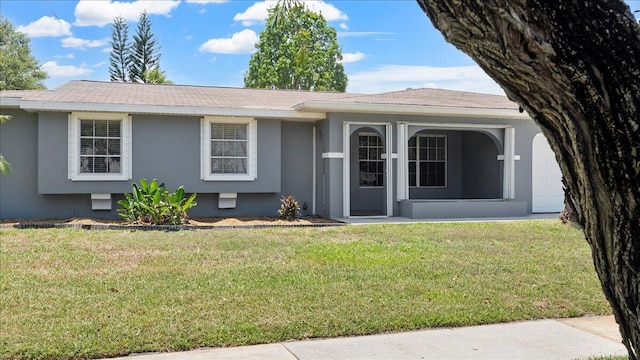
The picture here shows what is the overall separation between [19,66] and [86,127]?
1276 inches

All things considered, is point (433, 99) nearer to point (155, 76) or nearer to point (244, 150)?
point (244, 150)

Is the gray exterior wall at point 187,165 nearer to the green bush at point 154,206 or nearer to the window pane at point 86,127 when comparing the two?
the window pane at point 86,127

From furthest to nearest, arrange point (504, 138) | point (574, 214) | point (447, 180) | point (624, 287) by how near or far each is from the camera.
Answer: point (447, 180), point (504, 138), point (574, 214), point (624, 287)

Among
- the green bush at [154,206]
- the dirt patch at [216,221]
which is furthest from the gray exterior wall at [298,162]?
the green bush at [154,206]

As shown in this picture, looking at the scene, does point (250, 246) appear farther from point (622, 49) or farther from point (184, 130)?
point (622, 49)

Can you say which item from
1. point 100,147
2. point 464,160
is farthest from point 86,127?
point 464,160

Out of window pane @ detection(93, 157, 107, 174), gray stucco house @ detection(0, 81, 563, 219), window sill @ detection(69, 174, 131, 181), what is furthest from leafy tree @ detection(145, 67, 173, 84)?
window sill @ detection(69, 174, 131, 181)

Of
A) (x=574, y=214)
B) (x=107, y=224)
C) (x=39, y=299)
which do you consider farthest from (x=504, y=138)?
(x=574, y=214)

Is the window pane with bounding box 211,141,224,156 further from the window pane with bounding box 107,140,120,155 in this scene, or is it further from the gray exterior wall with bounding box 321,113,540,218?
the gray exterior wall with bounding box 321,113,540,218

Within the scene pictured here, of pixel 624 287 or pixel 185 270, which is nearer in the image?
pixel 624 287

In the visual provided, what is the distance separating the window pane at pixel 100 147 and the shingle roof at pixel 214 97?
37.6 inches

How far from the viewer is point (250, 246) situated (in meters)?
9.98

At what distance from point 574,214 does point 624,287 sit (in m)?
0.36

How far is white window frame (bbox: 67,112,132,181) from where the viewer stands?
13.8m
